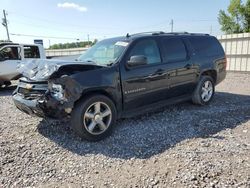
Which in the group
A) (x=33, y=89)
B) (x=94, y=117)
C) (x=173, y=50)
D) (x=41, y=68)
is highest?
(x=173, y=50)

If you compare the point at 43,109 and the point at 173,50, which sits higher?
the point at 173,50

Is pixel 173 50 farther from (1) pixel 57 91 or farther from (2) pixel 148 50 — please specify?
(1) pixel 57 91

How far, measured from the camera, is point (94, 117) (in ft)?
13.8

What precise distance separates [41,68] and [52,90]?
555 millimetres

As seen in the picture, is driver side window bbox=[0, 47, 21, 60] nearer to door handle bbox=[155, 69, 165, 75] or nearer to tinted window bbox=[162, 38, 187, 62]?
tinted window bbox=[162, 38, 187, 62]

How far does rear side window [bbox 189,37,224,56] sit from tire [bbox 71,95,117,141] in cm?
297

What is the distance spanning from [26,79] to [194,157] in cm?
321

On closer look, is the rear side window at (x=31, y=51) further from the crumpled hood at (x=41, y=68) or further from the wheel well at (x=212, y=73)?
the wheel well at (x=212, y=73)

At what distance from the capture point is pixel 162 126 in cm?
488

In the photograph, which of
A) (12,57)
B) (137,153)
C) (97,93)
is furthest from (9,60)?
(137,153)

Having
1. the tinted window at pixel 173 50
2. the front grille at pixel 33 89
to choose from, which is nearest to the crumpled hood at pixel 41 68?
the front grille at pixel 33 89

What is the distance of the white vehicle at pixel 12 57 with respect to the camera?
9.60m

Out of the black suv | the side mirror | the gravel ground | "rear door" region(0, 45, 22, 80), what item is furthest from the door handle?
"rear door" region(0, 45, 22, 80)

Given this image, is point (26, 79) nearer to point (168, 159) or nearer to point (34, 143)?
point (34, 143)
